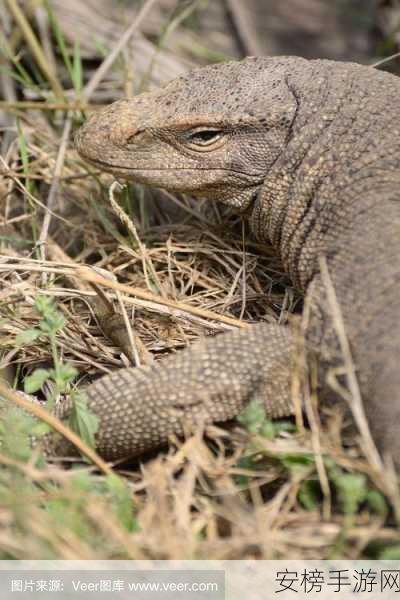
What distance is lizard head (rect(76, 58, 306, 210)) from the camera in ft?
11.0

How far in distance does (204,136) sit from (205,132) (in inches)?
0.8

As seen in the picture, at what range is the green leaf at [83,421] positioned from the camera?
9.43ft

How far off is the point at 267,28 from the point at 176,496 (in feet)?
17.2

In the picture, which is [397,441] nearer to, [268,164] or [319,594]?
[319,594]

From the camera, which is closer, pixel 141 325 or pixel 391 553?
pixel 391 553

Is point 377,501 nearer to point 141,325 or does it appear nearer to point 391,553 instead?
point 391,553

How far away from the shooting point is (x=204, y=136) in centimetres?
348

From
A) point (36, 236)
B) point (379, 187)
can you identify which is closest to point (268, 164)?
point (379, 187)

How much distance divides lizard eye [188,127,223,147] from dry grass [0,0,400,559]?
58 cm

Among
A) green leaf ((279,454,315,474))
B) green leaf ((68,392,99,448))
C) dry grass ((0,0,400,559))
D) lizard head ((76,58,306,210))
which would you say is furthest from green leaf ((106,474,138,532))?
lizard head ((76,58,306,210))

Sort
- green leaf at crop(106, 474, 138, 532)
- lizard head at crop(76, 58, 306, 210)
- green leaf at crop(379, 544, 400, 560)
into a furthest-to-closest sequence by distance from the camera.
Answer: lizard head at crop(76, 58, 306, 210) → green leaf at crop(106, 474, 138, 532) → green leaf at crop(379, 544, 400, 560)

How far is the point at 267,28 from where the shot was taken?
22.1ft

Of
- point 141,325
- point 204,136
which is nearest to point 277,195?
point 204,136

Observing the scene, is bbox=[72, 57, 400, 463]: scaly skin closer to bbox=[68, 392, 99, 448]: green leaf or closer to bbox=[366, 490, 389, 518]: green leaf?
bbox=[68, 392, 99, 448]: green leaf
